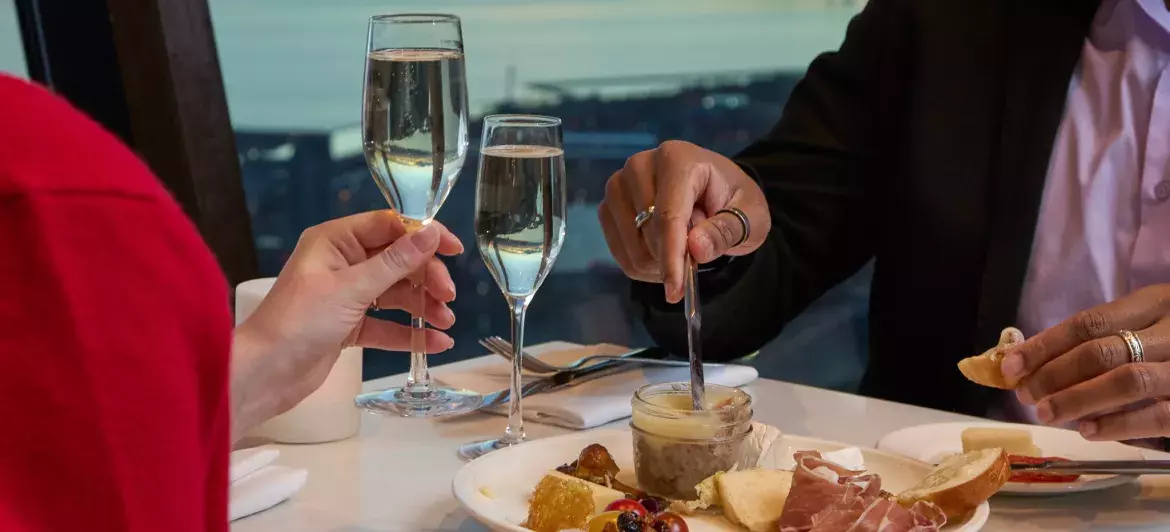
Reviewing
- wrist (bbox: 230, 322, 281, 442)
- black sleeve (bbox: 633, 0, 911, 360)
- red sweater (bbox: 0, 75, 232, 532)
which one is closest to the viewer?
red sweater (bbox: 0, 75, 232, 532)

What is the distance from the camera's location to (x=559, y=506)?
39.2 inches

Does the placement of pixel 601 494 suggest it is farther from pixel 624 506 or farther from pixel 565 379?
pixel 565 379

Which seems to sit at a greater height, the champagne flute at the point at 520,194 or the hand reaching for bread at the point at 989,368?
the champagne flute at the point at 520,194

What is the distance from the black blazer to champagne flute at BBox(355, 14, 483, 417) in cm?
72

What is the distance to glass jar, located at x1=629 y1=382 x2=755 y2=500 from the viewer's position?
110cm

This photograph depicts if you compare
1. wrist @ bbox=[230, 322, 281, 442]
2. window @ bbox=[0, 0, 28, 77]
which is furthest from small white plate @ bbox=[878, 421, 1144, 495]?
window @ bbox=[0, 0, 28, 77]

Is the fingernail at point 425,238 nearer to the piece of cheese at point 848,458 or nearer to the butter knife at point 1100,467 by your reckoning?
the piece of cheese at point 848,458

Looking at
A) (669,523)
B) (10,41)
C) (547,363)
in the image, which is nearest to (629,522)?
(669,523)

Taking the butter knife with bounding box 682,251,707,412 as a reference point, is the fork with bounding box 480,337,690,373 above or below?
below

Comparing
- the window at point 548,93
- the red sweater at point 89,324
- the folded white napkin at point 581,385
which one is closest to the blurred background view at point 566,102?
the window at point 548,93

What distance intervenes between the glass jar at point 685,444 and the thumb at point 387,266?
270 millimetres

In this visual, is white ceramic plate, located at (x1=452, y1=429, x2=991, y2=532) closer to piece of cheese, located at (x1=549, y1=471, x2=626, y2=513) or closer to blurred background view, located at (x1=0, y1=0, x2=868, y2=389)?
piece of cheese, located at (x1=549, y1=471, x2=626, y2=513)

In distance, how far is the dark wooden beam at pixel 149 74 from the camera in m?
2.43

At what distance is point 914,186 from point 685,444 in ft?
3.47
